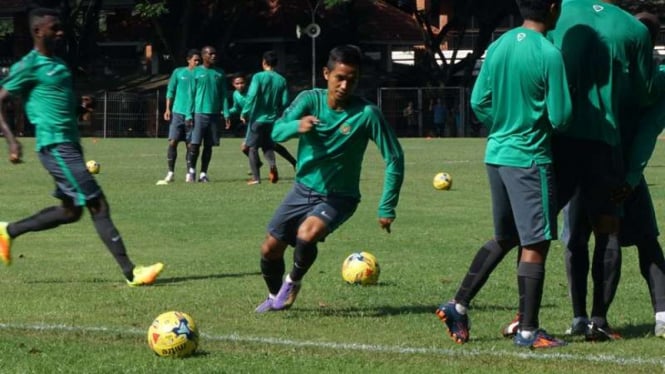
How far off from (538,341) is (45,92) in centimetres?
449

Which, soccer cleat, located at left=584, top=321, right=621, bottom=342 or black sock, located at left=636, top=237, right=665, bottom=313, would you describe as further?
black sock, located at left=636, top=237, right=665, bottom=313

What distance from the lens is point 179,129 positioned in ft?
72.0

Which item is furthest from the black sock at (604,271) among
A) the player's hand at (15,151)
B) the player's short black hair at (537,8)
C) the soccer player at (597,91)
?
the player's hand at (15,151)

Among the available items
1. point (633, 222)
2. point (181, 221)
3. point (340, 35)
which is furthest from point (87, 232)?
point (340, 35)

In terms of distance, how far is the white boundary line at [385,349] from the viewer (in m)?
7.34

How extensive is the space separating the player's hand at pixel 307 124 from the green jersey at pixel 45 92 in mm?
2752

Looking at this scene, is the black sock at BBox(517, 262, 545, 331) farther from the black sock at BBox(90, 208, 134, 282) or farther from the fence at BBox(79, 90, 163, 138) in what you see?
the fence at BBox(79, 90, 163, 138)

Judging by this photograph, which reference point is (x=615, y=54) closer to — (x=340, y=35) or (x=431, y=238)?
Result: (x=431, y=238)

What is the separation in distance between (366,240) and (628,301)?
472cm

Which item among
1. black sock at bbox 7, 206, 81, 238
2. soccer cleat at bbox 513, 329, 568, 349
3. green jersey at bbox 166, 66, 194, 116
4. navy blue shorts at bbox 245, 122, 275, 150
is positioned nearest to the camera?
soccer cleat at bbox 513, 329, 568, 349

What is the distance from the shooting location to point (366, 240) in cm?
1413

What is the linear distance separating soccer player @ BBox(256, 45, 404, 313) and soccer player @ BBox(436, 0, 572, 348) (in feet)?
3.46

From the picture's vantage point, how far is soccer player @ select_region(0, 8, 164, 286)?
33.9 feet

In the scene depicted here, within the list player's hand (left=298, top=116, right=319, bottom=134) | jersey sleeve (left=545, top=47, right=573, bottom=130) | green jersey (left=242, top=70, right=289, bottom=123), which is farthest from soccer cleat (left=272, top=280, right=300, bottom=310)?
green jersey (left=242, top=70, right=289, bottom=123)
